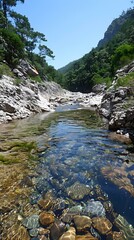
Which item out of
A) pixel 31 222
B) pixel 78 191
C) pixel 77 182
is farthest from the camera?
→ pixel 77 182

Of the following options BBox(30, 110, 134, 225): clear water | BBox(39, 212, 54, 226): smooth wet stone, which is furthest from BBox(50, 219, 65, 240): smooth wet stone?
BBox(30, 110, 134, 225): clear water

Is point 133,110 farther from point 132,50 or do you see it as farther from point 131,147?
point 132,50

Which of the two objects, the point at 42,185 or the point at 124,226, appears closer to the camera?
the point at 124,226

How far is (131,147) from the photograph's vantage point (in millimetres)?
7797

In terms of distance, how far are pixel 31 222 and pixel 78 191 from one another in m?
1.46

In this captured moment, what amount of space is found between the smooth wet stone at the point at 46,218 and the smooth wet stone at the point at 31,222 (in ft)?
0.30

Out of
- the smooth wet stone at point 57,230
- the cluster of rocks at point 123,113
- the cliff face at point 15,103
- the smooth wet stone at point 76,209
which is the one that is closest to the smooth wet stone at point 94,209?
the smooth wet stone at point 76,209

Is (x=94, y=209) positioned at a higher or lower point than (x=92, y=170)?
lower

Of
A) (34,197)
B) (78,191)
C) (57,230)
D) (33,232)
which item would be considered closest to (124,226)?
(57,230)

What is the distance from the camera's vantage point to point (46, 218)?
3.83 m

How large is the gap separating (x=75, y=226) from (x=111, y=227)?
69cm

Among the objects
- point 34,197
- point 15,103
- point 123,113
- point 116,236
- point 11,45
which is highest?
point 11,45

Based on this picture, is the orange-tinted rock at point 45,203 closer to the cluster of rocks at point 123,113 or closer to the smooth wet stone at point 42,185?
the smooth wet stone at point 42,185

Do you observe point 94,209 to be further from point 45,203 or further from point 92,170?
point 92,170
